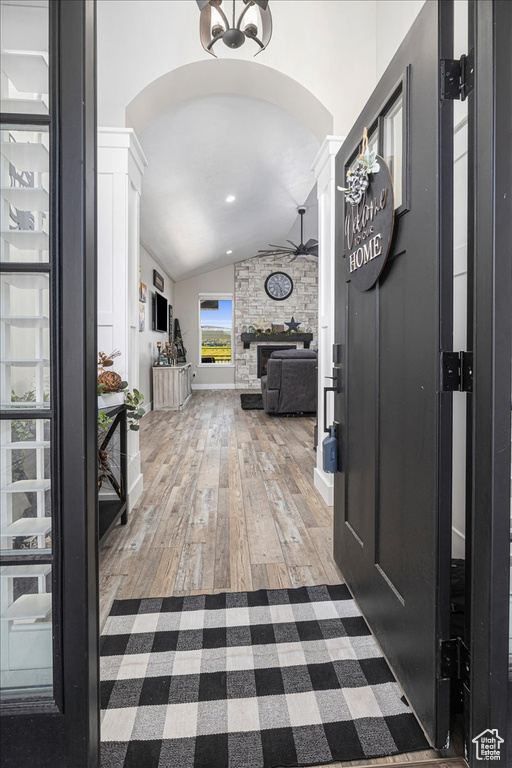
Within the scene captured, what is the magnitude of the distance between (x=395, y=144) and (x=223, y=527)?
2019mm

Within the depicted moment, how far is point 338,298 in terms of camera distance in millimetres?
1889

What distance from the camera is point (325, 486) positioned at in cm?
281

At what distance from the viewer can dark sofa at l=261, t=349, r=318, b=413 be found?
6.17m

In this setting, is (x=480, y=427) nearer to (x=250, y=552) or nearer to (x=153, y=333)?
(x=250, y=552)

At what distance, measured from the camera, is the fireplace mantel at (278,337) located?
9.91m

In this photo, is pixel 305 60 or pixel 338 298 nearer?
pixel 338 298

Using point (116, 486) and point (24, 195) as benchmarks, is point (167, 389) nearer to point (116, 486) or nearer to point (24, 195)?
point (116, 486)

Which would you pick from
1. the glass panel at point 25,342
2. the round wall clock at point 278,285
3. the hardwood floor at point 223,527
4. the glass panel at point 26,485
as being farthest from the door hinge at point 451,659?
the round wall clock at point 278,285

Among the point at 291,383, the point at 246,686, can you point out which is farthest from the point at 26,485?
the point at 291,383

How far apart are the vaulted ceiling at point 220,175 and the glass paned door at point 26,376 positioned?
2999 millimetres

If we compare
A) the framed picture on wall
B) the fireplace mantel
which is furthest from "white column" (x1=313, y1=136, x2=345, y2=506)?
the fireplace mantel

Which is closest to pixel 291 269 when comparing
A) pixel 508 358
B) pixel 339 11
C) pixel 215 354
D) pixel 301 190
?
pixel 215 354

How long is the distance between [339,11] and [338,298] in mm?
2087

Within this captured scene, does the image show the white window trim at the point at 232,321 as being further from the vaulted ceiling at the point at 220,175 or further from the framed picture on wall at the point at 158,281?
the framed picture on wall at the point at 158,281
